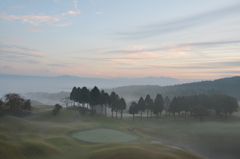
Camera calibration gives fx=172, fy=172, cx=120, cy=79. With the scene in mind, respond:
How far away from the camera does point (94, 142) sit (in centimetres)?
2916

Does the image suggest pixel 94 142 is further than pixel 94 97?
No

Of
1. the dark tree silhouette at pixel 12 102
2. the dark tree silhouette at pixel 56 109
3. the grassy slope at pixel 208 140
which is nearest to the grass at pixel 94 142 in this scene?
the grassy slope at pixel 208 140

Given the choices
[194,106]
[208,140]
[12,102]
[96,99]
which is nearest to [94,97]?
[96,99]

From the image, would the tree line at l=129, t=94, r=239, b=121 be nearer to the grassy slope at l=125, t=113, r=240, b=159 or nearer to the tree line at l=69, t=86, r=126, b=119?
the tree line at l=69, t=86, r=126, b=119

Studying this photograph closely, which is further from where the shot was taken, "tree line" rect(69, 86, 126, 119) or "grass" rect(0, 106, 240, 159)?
"tree line" rect(69, 86, 126, 119)

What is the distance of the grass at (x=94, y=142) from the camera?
68.3 ft

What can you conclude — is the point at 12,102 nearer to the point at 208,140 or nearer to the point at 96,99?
the point at 96,99

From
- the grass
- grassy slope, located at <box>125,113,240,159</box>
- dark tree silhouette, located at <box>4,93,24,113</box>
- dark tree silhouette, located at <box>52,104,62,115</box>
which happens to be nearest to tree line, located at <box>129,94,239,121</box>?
the grass

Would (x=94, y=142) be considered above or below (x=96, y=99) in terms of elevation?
below

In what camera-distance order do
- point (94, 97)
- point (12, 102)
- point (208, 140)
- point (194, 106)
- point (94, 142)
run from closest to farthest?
point (94, 142)
point (208, 140)
point (12, 102)
point (94, 97)
point (194, 106)

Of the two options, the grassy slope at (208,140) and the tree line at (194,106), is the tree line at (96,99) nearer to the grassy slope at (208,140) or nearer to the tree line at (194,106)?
the tree line at (194,106)

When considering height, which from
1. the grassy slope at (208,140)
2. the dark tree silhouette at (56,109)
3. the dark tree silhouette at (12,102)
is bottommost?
the grassy slope at (208,140)

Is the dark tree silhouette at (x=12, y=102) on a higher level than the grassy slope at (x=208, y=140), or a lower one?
higher

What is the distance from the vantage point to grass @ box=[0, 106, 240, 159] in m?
20.8
